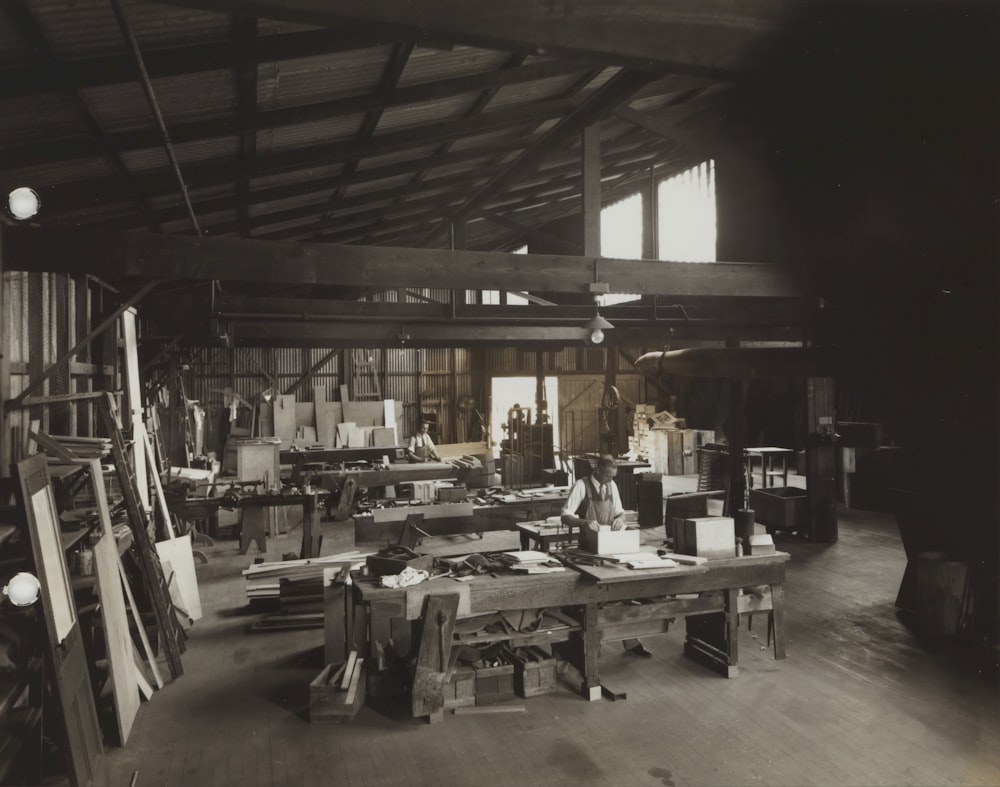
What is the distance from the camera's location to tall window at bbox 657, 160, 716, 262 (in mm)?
12906

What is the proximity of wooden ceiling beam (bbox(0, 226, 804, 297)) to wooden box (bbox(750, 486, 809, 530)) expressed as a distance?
5.03 metres

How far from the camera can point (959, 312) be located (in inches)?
236

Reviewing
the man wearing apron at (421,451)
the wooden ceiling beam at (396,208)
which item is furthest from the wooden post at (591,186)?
the man wearing apron at (421,451)

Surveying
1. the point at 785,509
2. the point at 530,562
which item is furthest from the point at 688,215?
the point at 530,562

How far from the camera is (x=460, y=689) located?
5410 mm

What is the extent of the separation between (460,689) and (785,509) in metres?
7.63

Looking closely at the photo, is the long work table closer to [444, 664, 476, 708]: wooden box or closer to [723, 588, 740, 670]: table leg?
[723, 588, 740, 670]: table leg

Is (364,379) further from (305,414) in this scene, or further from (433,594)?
(433,594)

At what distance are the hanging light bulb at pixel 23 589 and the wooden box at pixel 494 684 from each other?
10.1 feet

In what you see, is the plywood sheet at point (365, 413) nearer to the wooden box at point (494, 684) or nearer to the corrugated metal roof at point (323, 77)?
the wooden box at point (494, 684)

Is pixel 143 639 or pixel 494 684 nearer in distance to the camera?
pixel 494 684

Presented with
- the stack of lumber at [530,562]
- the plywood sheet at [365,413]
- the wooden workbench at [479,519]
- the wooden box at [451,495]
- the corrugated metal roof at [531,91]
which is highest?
the corrugated metal roof at [531,91]

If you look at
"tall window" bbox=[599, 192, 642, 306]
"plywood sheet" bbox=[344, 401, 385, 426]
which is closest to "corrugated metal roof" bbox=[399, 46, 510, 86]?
"tall window" bbox=[599, 192, 642, 306]

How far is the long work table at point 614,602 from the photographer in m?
5.43
